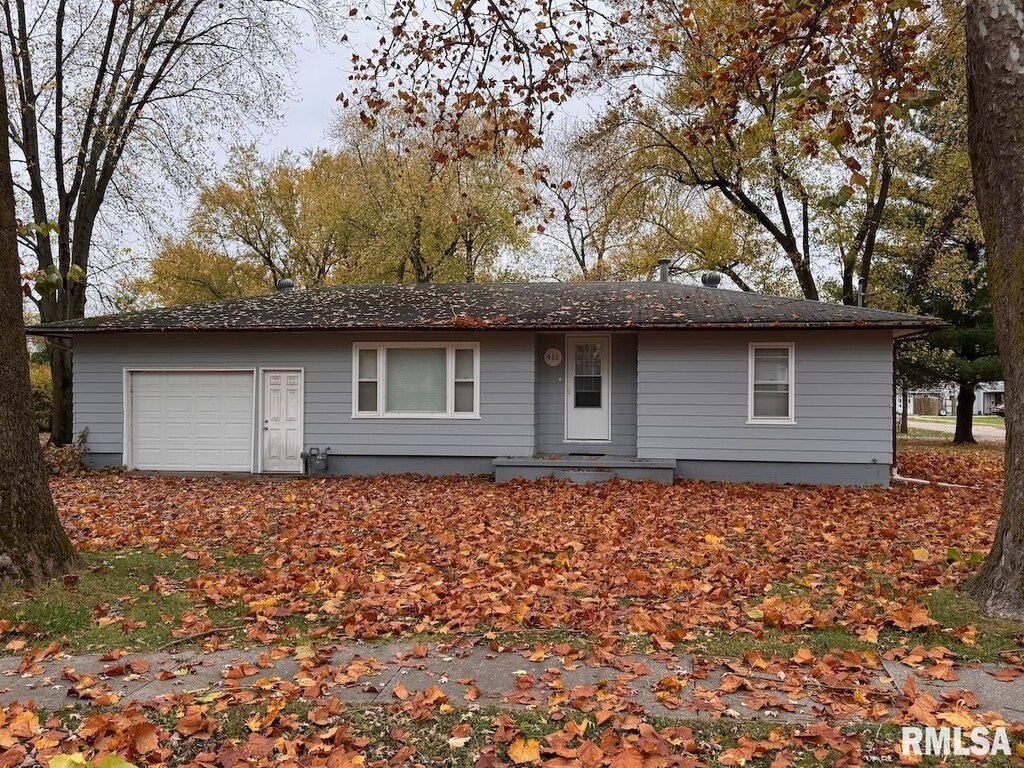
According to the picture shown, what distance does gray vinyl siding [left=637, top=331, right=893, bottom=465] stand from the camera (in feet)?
40.8

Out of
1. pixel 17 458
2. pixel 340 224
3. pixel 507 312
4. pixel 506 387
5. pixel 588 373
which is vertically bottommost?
pixel 17 458

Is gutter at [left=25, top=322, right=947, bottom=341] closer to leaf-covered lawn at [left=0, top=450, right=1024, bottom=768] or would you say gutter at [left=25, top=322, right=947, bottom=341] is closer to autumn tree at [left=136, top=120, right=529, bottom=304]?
leaf-covered lawn at [left=0, top=450, right=1024, bottom=768]

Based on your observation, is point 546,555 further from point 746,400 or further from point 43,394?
point 43,394

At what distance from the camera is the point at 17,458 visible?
5.70 metres

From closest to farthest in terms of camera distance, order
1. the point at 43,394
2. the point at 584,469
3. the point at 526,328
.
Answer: the point at 584,469
the point at 526,328
the point at 43,394

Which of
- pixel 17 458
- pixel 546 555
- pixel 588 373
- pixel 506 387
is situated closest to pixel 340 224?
pixel 506 387

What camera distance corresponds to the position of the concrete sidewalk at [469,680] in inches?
136

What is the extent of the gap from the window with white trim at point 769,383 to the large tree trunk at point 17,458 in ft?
35.7

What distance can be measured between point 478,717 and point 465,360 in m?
10.5

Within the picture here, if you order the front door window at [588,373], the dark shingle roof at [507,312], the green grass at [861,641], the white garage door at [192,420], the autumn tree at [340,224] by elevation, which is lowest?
the green grass at [861,641]

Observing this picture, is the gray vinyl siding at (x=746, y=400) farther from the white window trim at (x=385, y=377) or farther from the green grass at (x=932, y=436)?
the green grass at (x=932, y=436)

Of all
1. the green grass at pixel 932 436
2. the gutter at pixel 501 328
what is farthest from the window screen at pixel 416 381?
the green grass at pixel 932 436

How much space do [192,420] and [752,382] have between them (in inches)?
440

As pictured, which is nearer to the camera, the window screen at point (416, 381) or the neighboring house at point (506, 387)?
the neighboring house at point (506, 387)
